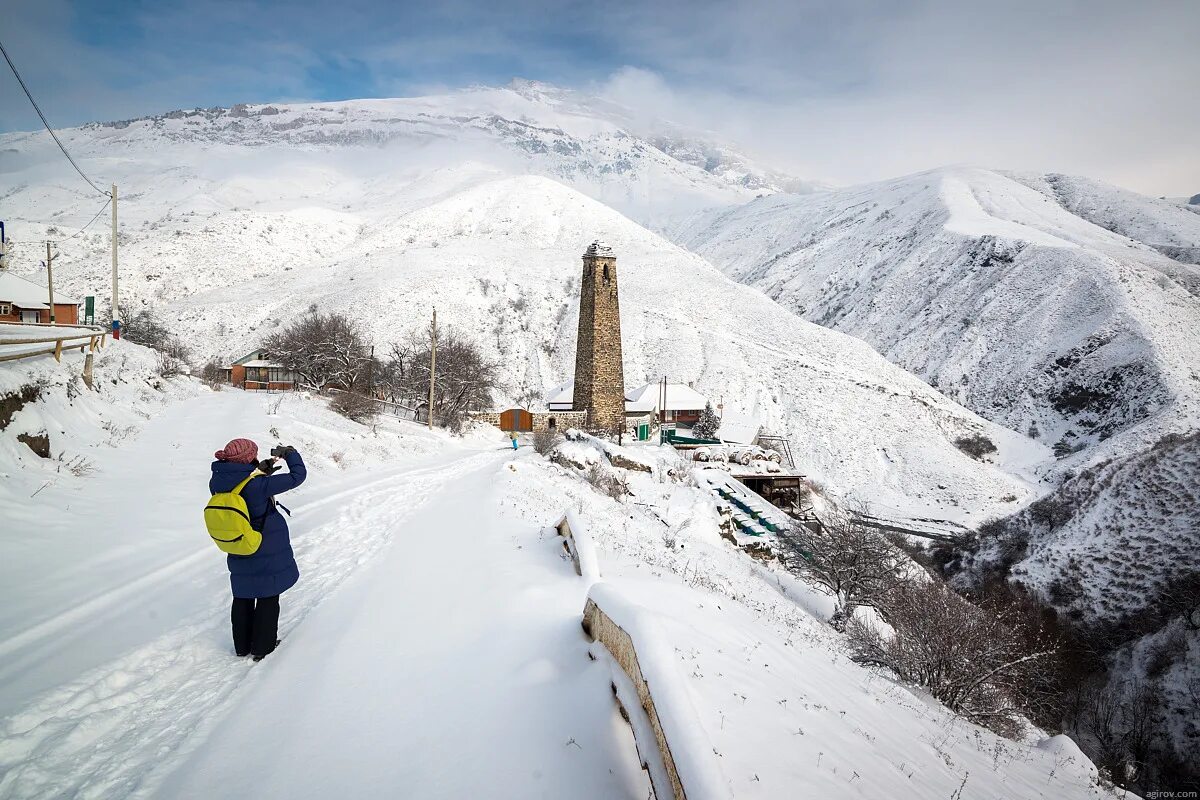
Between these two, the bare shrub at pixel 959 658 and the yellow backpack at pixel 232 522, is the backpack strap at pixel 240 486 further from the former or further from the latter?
the bare shrub at pixel 959 658

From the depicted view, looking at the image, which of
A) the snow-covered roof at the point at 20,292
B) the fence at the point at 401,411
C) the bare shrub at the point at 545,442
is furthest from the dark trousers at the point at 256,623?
the fence at the point at 401,411

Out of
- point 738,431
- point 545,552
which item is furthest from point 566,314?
point 545,552

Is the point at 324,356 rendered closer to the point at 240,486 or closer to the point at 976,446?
the point at 240,486

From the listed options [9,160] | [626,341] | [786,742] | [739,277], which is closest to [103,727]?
[786,742]

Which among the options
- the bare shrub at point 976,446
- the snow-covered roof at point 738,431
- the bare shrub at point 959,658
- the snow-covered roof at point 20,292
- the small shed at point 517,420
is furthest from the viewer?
the bare shrub at point 976,446

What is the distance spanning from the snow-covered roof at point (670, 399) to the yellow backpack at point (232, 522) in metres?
37.7

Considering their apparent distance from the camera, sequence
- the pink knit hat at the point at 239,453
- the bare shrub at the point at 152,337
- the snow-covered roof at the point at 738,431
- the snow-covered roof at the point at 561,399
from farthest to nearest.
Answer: the snow-covered roof at the point at 561,399
the bare shrub at the point at 152,337
the snow-covered roof at the point at 738,431
the pink knit hat at the point at 239,453

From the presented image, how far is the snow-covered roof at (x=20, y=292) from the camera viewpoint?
25452 millimetres

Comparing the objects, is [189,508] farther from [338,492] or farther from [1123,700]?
[1123,700]

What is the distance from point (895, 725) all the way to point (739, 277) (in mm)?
126640

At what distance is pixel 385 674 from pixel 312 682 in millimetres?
521

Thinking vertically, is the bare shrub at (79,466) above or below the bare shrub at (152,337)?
below

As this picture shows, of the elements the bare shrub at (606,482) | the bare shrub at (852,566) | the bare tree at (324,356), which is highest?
the bare tree at (324,356)

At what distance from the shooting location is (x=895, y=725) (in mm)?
5797
